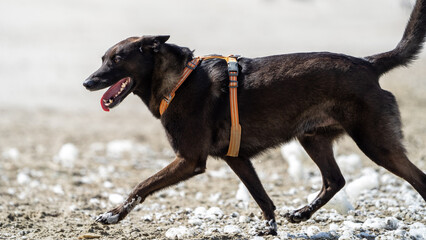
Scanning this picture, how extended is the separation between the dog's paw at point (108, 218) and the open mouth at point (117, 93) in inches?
35.2

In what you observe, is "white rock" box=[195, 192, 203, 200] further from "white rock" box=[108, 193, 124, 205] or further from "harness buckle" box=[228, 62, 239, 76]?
"harness buckle" box=[228, 62, 239, 76]

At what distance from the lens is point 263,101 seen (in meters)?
4.70

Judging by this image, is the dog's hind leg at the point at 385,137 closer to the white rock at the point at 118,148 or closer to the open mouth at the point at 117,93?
the open mouth at the point at 117,93

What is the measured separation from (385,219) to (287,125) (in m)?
1.24

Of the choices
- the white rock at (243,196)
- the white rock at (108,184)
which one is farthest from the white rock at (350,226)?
the white rock at (108,184)

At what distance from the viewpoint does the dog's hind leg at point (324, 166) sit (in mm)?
4992

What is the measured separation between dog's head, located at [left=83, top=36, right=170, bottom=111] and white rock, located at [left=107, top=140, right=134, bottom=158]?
536 centimetres

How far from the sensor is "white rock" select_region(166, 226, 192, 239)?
15.4ft

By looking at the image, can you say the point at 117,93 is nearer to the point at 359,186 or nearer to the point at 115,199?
the point at 115,199

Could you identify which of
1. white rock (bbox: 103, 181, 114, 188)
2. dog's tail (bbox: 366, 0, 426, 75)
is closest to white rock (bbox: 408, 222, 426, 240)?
dog's tail (bbox: 366, 0, 426, 75)

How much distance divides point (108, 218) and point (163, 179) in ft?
1.74

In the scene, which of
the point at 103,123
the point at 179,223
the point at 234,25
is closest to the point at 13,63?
the point at 103,123

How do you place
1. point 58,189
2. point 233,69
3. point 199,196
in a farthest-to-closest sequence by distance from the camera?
point 58,189
point 199,196
point 233,69

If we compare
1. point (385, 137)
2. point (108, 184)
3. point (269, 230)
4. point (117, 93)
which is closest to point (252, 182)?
point (269, 230)
